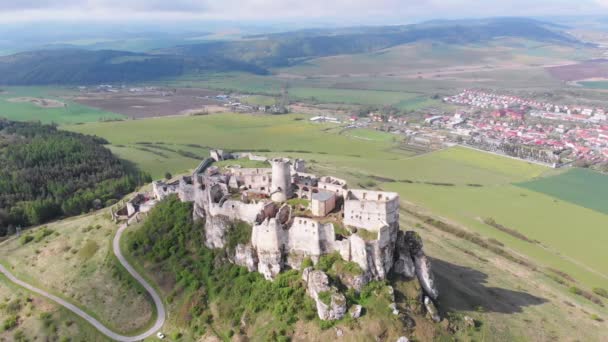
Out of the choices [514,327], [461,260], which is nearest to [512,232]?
[461,260]

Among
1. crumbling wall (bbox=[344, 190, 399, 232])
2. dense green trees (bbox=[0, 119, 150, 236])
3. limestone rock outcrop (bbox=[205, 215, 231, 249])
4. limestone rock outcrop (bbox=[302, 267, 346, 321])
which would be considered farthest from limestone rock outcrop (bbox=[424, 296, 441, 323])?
dense green trees (bbox=[0, 119, 150, 236])

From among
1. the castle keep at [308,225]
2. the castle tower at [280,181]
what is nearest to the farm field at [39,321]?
the castle keep at [308,225]

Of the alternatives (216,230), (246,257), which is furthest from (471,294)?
(216,230)

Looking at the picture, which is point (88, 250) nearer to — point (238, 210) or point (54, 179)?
point (238, 210)

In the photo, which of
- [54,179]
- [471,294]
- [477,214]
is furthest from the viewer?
[54,179]

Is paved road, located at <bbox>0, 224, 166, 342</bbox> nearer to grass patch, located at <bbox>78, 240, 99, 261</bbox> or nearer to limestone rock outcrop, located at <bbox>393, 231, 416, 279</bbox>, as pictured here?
grass patch, located at <bbox>78, 240, 99, 261</bbox>

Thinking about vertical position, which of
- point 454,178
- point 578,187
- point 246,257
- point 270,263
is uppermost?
point 270,263

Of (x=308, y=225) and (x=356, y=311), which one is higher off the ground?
(x=308, y=225)

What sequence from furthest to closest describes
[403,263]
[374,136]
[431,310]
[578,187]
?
[374,136] → [578,187] → [403,263] → [431,310]
